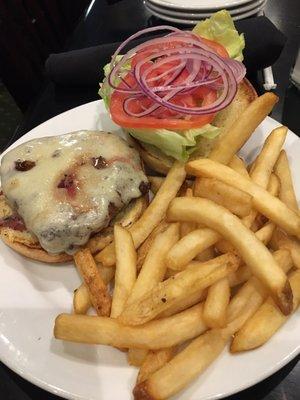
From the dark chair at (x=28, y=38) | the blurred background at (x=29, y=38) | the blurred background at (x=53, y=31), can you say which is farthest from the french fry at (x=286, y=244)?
the dark chair at (x=28, y=38)

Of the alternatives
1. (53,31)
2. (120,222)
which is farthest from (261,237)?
(53,31)

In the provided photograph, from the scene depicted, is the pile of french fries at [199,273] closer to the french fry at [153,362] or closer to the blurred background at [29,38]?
the french fry at [153,362]

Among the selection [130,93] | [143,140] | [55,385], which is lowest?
[55,385]

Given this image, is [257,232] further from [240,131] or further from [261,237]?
[240,131]

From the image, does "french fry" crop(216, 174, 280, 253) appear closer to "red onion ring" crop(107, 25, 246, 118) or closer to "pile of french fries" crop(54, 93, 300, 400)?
"pile of french fries" crop(54, 93, 300, 400)

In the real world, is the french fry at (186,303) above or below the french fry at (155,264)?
below

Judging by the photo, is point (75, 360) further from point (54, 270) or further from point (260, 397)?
point (260, 397)

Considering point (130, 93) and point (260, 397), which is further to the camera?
point (130, 93)

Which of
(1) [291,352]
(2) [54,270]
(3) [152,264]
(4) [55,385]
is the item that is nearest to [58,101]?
(2) [54,270]
